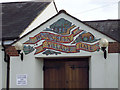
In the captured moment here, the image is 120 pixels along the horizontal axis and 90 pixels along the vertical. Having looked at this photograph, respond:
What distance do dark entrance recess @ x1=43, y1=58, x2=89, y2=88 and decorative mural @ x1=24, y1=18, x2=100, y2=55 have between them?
98cm

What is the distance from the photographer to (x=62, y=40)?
9.35 m

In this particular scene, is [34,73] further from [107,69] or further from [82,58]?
[107,69]

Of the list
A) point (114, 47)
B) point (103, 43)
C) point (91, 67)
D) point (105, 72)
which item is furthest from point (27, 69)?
point (114, 47)

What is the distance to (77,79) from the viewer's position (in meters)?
10.0

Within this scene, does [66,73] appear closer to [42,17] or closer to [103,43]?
[103,43]

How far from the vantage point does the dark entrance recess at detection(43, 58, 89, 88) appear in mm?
10008

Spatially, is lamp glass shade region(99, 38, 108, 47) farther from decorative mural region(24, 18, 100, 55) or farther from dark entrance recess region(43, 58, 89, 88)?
dark entrance recess region(43, 58, 89, 88)

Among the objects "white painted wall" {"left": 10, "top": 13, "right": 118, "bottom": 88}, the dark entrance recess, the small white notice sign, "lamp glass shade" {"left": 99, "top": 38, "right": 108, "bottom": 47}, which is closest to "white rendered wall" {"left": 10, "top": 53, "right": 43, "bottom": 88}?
"white painted wall" {"left": 10, "top": 13, "right": 118, "bottom": 88}

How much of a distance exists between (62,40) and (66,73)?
5.00 ft

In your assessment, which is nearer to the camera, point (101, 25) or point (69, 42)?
point (69, 42)

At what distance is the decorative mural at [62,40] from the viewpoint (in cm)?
921

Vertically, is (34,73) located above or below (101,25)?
below

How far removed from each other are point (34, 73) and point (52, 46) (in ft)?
4.08

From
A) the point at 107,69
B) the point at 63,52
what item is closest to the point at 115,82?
the point at 107,69
